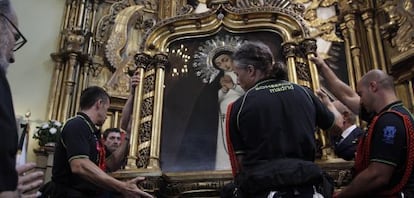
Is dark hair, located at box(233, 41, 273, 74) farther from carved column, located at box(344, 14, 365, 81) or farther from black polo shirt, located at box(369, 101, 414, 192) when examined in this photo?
carved column, located at box(344, 14, 365, 81)

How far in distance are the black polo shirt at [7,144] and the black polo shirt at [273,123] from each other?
852 millimetres

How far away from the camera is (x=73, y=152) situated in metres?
2.15

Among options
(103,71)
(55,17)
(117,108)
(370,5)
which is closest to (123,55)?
(103,71)

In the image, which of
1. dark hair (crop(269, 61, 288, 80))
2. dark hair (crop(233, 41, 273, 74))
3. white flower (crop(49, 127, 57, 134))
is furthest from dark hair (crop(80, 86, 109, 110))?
white flower (crop(49, 127, 57, 134))

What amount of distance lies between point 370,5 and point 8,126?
12.9ft

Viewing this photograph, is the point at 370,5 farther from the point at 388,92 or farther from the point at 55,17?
the point at 55,17

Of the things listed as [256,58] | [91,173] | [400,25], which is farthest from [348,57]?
[91,173]

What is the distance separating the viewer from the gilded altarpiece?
2848 mm

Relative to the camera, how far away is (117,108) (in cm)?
468

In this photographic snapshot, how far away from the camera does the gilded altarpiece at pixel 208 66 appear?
2.85 meters

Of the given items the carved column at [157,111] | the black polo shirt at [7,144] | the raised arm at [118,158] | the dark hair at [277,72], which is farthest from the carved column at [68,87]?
the black polo shirt at [7,144]

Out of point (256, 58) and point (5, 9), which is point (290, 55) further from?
point (5, 9)

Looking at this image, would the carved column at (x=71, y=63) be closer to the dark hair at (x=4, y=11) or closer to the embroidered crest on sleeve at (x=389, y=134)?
the dark hair at (x=4, y=11)

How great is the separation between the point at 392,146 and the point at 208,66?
1840mm
